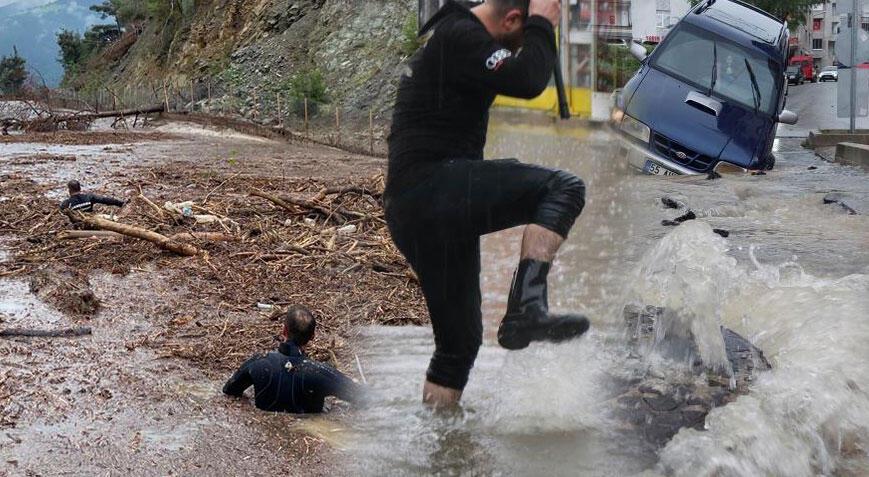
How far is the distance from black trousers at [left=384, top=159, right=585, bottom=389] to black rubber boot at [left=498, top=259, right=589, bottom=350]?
0.57ft

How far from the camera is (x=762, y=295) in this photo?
707 cm

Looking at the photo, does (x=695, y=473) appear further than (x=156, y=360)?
No

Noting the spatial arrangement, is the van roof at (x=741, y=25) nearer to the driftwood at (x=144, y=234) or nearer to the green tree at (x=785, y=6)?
the driftwood at (x=144, y=234)

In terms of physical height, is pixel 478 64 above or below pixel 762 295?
above

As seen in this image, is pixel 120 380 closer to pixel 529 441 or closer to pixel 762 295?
pixel 529 441

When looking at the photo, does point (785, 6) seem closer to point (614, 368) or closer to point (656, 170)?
point (656, 170)

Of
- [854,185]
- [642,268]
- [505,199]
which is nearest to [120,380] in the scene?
[505,199]

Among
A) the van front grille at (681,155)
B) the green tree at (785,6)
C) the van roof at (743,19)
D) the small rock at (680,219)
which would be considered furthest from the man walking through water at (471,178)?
the green tree at (785,6)

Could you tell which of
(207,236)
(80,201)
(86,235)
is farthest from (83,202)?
(207,236)

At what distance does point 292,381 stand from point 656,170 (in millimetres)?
8365

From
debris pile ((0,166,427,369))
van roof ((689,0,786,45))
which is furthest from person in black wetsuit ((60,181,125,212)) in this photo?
van roof ((689,0,786,45))

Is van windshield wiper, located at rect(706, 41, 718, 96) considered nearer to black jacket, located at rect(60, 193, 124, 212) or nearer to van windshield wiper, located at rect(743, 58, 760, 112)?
van windshield wiper, located at rect(743, 58, 760, 112)

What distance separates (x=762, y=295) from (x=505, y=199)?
13.0ft

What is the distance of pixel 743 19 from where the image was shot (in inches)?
576
